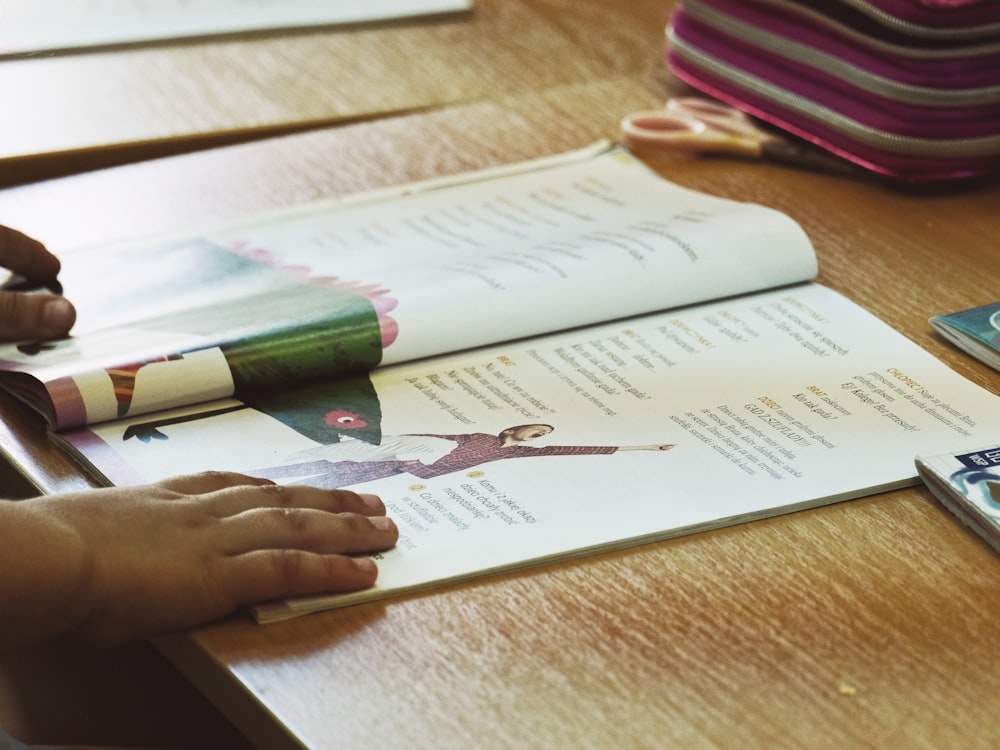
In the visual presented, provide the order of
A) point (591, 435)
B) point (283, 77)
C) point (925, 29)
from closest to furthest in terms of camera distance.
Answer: point (591, 435)
point (925, 29)
point (283, 77)

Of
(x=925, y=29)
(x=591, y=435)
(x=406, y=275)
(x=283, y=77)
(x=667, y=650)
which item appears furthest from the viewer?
(x=283, y=77)

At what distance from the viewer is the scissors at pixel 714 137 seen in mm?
930

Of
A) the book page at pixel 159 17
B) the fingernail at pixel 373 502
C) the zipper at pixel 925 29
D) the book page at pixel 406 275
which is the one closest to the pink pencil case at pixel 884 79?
the zipper at pixel 925 29

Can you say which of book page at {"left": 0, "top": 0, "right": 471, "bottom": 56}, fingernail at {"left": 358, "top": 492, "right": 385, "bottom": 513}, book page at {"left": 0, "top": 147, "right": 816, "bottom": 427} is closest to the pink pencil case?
book page at {"left": 0, "top": 147, "right": 816, "bottom": 427}

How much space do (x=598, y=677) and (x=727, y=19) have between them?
0.66 metres

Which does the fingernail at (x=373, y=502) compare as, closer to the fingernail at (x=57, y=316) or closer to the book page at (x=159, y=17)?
the fingernail at (x=57, y=316)

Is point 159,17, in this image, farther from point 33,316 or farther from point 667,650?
point 667,650

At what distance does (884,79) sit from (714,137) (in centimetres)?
12

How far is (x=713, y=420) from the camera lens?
62 centimetres

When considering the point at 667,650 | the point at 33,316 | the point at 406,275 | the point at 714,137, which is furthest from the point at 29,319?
the point at 714,137

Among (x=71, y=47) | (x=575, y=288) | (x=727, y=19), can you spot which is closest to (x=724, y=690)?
(x=575, y=288)

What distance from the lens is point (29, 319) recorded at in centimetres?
67

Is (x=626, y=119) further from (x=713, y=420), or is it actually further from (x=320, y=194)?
(x=713, y=420)

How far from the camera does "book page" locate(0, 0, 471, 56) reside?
1083 millimetres
